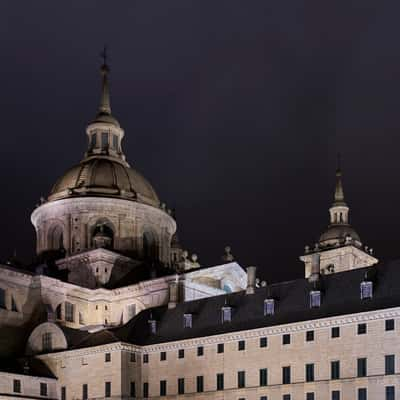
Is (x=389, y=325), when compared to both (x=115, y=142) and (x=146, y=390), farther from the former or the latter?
(x=115, y=142)

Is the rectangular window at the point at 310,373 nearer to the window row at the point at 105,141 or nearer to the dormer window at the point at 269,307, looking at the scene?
the dormer window at the point at 269,307

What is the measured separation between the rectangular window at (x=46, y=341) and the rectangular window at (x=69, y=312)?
350 inches

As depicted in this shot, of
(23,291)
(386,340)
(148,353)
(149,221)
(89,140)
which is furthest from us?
(89,140)

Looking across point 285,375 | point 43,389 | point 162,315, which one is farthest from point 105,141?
point 285,375

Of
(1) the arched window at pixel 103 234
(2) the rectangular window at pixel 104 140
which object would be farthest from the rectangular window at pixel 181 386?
(2) the rectangular window at pixel 104 140

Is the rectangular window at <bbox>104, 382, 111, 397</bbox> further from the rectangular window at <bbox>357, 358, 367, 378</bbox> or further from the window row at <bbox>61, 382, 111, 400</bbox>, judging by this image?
the rectangular window at <bbox>357, 358, 367, 378</bbox>

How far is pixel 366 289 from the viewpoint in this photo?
2734 inches

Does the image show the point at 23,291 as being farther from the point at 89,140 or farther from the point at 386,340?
the point at 386,340

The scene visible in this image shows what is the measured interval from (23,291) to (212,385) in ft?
80.5

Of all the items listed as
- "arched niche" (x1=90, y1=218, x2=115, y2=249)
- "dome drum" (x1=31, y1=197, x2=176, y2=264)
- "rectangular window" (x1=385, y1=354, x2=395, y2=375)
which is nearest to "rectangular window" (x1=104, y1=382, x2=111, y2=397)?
"rectangular window" (x1=385, y1=354, x2=395, y2=375)

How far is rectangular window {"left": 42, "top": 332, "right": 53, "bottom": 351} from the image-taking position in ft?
274

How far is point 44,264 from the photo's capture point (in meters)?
102

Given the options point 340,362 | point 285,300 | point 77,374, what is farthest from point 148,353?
point 340,362

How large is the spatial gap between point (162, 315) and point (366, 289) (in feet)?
69.9
